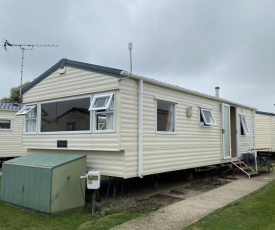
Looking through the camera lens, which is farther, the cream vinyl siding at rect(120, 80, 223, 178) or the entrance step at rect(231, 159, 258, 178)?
the entrance step at rect(231, 159, 258, 178)

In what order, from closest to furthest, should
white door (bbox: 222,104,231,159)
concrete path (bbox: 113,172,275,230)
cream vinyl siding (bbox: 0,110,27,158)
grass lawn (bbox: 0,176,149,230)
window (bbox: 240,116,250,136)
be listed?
concrete path (bbox: 113,172,275,230), grass lawn (bbox: 0,176,149,230), white door (bbox: 222,104,231,159), window (bbox: 240,116,250,136), cream vinyl siding (bbox: 0,110,27,158)

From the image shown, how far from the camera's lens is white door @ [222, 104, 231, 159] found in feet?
36.3

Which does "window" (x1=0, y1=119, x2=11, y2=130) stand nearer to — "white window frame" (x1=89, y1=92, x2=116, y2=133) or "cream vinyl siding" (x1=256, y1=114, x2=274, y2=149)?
"white window frame" (x1=89, y1=92, x2=116, y2=133)

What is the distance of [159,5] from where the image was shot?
31.6 ft

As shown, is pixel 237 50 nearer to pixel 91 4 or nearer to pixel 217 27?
pixel 217 27

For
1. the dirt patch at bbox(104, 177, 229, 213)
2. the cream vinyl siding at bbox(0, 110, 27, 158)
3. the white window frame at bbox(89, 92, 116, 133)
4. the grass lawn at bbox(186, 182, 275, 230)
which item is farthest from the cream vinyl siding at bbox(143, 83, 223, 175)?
the cream vinyl siding at bbox(0, 110, 27, 158)

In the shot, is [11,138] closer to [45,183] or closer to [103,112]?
[103,112]

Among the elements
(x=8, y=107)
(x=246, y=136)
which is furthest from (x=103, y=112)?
(x=8, y=107)

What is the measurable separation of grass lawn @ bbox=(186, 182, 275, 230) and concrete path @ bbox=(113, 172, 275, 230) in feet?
0.47

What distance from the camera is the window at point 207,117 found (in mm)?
9688

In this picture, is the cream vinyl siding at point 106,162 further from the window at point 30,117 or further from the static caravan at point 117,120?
the window at point 30,117

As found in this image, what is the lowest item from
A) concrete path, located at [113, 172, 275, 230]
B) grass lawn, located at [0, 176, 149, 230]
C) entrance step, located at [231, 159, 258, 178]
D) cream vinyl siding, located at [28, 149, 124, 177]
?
grass lawn, located at [0, 176, 149, 230]

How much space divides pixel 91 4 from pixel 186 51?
17.1 feet

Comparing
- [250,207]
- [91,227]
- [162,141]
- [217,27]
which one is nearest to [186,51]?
[217,27]
